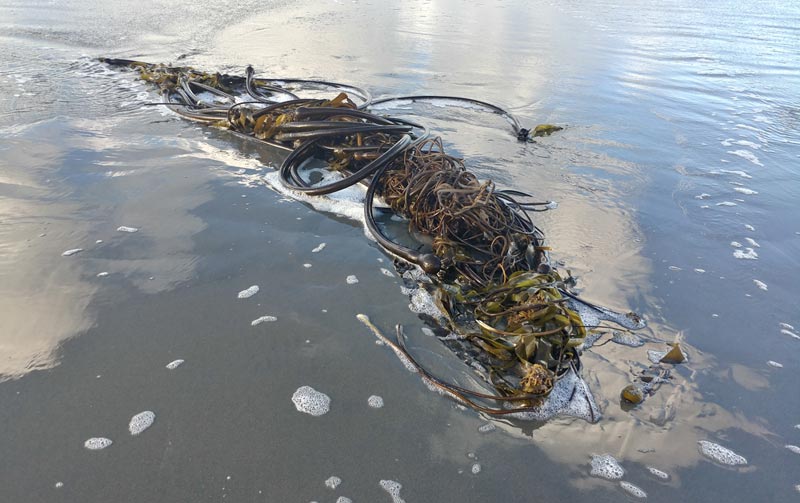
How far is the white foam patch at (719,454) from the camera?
6.34ft

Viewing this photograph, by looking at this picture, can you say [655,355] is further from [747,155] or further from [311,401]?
[747,155]

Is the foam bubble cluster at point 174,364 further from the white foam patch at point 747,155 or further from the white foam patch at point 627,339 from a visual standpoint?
the white foam patch at point 747,155

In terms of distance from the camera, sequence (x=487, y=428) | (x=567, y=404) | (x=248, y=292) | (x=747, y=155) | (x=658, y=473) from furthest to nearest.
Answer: (x=747, y=155), (x=248, y=292), (x=567, y=404), (x=487, y=428), (x=658, y=473)

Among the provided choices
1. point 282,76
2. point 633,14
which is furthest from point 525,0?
point 282,76

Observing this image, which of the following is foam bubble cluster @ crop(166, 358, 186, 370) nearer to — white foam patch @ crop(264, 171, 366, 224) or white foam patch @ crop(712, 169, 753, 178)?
white foam patch @ crop(264, 171, 366, 224)

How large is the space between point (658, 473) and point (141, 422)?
84.0 inches

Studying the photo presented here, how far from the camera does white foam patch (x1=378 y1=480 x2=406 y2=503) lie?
1710 millimetres

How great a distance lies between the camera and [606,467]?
1871mm

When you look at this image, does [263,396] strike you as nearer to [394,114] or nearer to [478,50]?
[394,114]

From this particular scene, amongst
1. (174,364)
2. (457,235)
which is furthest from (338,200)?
(174,364)

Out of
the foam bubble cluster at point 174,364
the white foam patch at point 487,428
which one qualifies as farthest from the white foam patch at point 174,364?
the white foam patch at point 487,428

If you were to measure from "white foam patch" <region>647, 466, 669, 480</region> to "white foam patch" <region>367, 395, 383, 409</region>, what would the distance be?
115 centimetres

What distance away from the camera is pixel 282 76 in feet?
24.4

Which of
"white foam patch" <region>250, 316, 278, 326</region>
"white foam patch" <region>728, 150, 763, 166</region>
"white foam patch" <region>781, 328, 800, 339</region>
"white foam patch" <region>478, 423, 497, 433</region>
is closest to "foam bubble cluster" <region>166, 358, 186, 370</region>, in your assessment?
"white foam patch" <region>250, 316, 278, 326</region>
